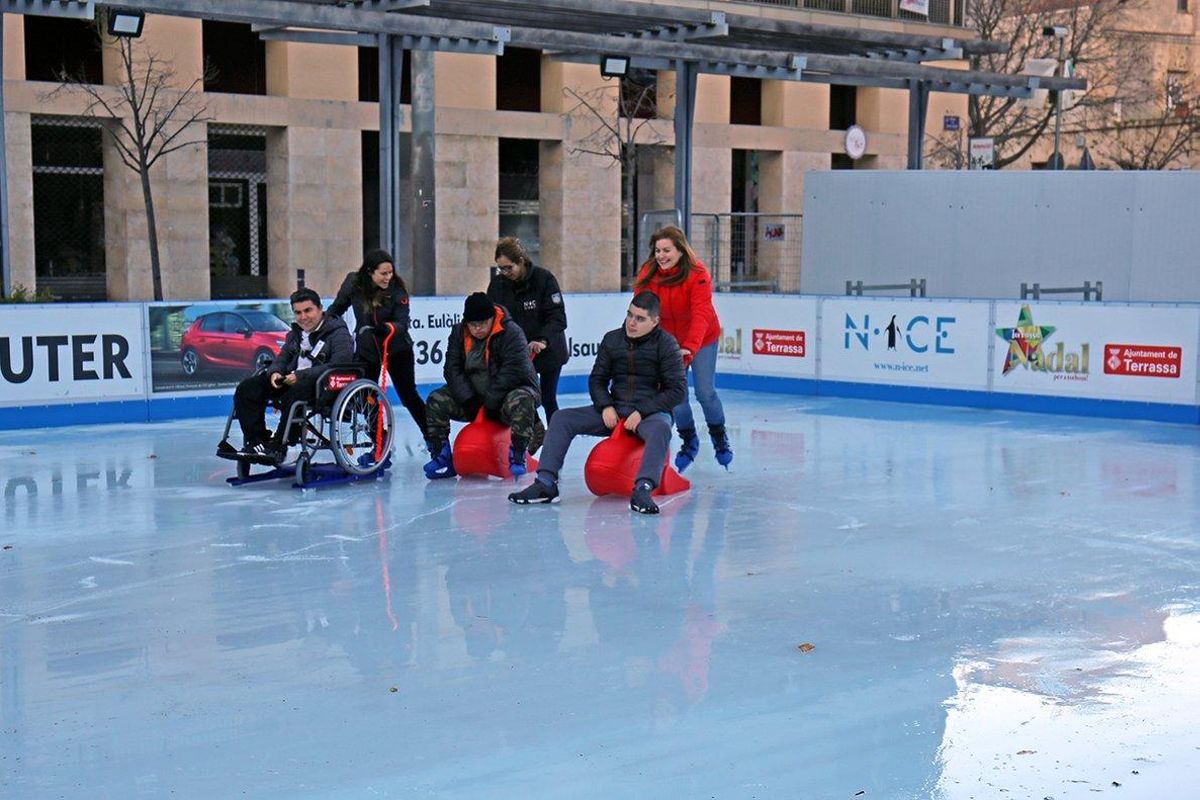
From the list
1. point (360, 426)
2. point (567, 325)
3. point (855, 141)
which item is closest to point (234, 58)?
point (855, 141)

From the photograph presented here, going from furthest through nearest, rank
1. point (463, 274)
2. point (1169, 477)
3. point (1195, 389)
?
point (463, 274) → point (1195, 389) → point (1169, 477)

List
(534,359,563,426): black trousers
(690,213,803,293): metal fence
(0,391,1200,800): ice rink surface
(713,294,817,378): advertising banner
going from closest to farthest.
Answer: (0,391,1200,800): ice rink surface, (534,359,563,426): black trousers, (713,294,817,378): advertising banner, (690,213,803,293): metal fence

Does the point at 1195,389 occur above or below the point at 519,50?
below

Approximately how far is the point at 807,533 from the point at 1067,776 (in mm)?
4246

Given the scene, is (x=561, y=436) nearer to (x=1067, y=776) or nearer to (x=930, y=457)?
(x=930, y=457)

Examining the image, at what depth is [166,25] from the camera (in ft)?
89.2

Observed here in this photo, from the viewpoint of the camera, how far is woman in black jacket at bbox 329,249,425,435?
36.9 ft

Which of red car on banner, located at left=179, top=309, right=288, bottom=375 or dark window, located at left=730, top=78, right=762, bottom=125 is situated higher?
dark window, located at left=730, top=78, right=762, bottom=125

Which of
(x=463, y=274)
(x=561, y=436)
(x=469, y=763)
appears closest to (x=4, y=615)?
(x=469, y=763)

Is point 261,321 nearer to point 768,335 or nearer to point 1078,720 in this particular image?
point 768,335

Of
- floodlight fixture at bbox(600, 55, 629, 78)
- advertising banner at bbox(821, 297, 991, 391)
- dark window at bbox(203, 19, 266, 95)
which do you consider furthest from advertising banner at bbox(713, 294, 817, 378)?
dark window at bbox(203, 19, 266, 95)

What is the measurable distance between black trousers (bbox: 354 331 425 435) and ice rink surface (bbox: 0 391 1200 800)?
1.67 feet

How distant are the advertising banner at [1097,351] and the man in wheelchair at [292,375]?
7.31 m

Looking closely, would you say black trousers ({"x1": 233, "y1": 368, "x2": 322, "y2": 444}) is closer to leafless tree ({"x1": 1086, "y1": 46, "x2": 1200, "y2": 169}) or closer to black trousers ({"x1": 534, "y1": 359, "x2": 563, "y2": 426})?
black trousers ({"x1": 534, "y1": 359, "x2": 563, "y2": 426})
